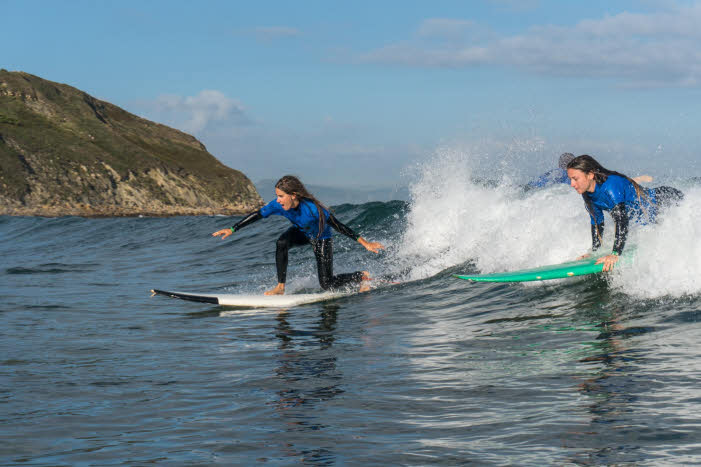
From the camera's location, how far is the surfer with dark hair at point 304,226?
28.7 feet

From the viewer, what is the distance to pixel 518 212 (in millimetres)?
11977

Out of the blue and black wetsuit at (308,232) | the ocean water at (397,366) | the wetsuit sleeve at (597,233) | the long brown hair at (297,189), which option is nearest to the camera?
the ocean water at (397,366)

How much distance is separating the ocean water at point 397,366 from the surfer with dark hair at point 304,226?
58cm

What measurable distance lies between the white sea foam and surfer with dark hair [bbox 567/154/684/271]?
1.01 feet

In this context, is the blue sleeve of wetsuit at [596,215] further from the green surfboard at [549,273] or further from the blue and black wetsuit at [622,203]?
the green surfboard at [549,273]

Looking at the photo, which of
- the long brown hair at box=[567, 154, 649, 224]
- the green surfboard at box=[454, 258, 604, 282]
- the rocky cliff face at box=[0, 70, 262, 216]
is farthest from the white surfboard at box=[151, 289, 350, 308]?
the rocky cliff face at box=[0, 70, 262, 216]

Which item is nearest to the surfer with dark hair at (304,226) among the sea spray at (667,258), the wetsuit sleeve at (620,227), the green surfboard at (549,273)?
the green surfboard at (549,273)

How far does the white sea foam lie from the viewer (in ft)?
25.3

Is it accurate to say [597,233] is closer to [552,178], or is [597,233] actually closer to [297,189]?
[552,178]

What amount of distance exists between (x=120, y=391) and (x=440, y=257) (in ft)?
26.6

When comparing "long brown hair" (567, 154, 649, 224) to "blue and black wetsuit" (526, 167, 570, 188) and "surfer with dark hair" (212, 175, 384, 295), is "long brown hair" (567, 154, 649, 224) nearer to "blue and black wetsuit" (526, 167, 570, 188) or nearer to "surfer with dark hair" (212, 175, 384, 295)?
"blue and black wetsuit" (526, 167, 570, 188)

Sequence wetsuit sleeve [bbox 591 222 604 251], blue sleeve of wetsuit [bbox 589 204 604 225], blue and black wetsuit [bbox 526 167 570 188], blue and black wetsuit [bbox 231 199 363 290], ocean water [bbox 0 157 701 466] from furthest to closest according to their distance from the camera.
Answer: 1. blue and black wetsuit [bbox 526 167 570 188]
2. blue and black wetsuit [bbox 231 199 363 290]
3. wetsuit sleeve [bbox 591 222 604 251]
4. blue sleeve of wetsuit [bbox 589 204 604 225]
5. ocean water [bbox 0 157 701 466]

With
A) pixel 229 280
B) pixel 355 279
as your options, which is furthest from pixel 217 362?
pixel 229 280

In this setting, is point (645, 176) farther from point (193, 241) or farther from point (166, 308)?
point (193, 241)
